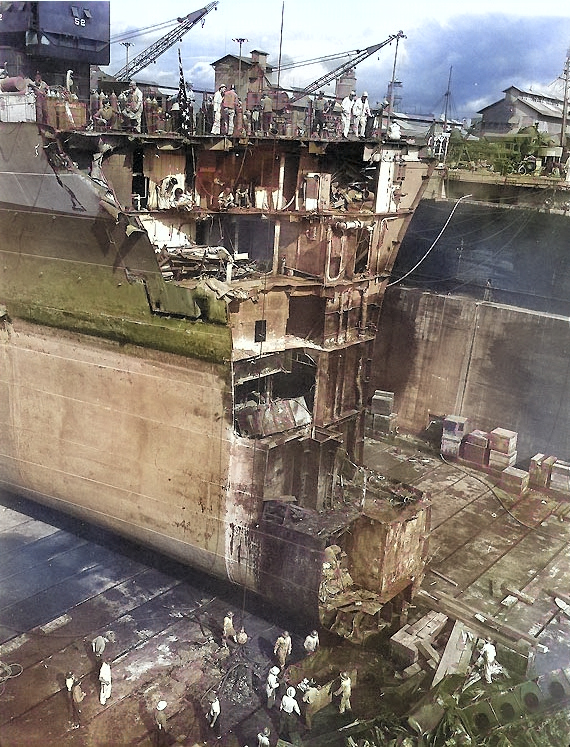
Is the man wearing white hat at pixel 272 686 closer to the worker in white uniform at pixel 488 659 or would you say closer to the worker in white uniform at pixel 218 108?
the worker in white uniform at pixel 488 659

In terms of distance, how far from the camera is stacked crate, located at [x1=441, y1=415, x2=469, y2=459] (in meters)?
15.3

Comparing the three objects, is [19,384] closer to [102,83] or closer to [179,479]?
[179,479]

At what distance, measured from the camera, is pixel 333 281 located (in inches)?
454

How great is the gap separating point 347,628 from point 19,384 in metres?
7.13

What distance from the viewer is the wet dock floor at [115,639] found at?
26.0ft

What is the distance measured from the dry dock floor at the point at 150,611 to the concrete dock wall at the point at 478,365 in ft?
7.84

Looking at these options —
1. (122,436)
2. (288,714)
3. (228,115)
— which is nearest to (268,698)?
(288,714)

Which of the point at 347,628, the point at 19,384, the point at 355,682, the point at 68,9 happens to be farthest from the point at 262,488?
the point at 68,9

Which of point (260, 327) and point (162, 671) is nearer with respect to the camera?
point (162, 671)

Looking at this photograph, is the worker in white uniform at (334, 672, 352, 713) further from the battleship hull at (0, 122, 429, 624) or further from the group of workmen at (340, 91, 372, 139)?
the group of workmen at (340, 91, 372, 139)

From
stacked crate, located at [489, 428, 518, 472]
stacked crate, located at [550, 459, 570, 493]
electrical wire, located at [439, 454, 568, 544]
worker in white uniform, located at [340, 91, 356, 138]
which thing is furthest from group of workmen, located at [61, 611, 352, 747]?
worker in white uniform, located at [340, 91, 356, 138]

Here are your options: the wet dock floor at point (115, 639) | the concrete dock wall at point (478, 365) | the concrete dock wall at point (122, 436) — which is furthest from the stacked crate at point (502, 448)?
the concrete dock wall at point (122, 436)

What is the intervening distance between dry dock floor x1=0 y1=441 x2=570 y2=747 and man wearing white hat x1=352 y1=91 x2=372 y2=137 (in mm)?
7588

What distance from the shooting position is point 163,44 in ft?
32.3
